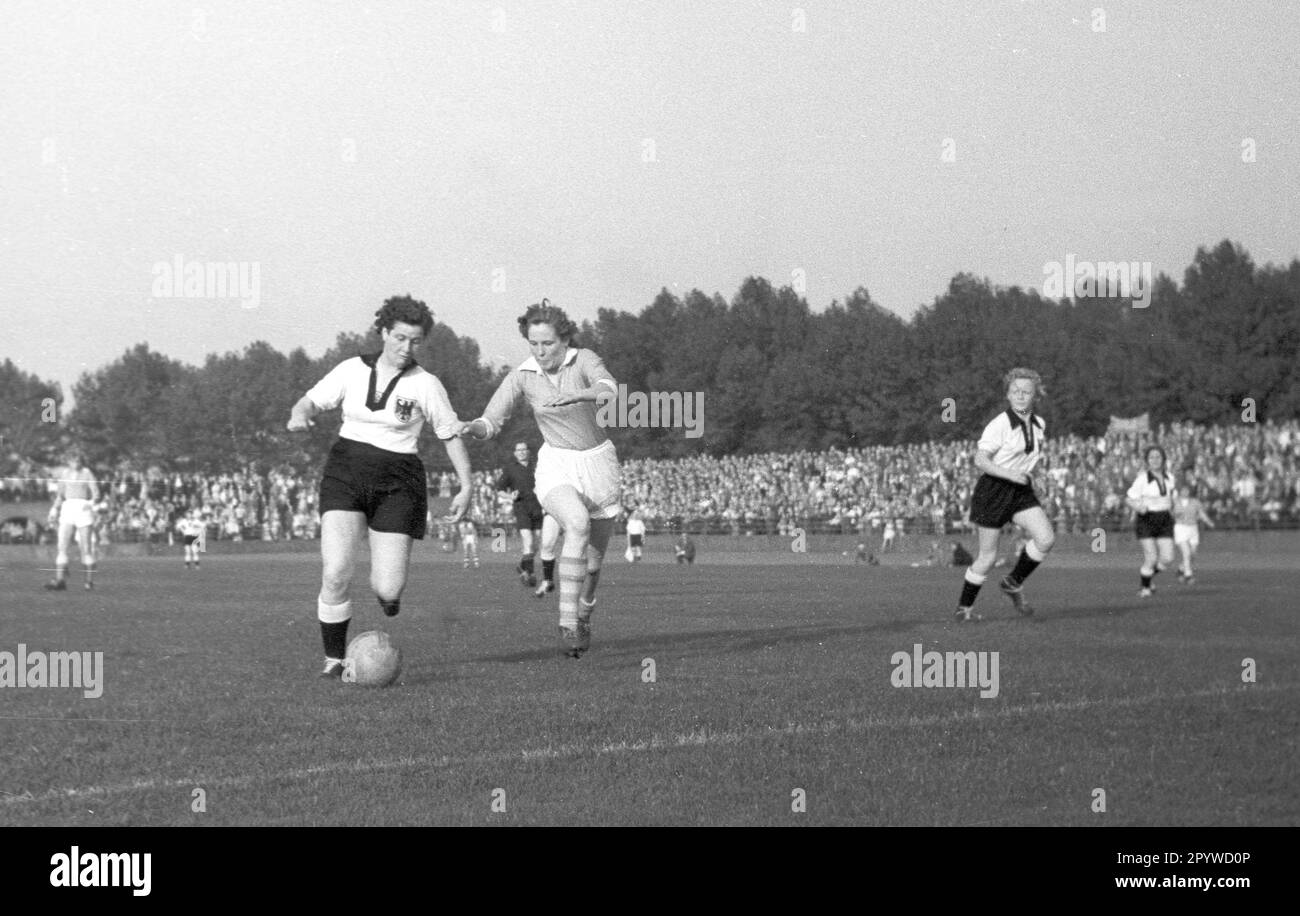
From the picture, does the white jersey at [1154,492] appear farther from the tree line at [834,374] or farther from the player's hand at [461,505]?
the tree line at [834,374]

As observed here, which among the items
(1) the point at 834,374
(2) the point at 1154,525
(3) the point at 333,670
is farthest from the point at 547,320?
(1) the point at 834,374

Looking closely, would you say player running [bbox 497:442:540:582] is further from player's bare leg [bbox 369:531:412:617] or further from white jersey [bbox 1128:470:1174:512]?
player's bare leg [bbox 369:531:412:617]

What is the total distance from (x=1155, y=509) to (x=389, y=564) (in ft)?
46.6

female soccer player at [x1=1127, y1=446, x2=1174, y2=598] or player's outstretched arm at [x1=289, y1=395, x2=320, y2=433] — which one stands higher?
player's outstretched arm at [x1=289, y1=395, x2=320, y2=433]

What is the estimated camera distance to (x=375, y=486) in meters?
10.1

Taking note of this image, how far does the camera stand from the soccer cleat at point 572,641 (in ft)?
38.1

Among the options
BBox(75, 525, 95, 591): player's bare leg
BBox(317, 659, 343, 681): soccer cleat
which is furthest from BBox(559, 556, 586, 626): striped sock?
BBox(75, 525, 95, 591): player's bare leg

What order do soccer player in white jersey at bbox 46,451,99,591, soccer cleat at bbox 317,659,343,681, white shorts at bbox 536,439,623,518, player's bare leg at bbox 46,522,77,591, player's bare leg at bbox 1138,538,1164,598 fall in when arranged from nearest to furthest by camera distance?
soccer cleat at bbox 317,659,343,681
white shorts at bbox 536,439,623,518
player's bare leg at bbox 1138,538,1164,598
soccer player in white jersey at bbox 46,451,99,591
player's bare leg at bbox 46,522,77,591

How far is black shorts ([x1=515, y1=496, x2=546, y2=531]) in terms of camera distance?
22.6m

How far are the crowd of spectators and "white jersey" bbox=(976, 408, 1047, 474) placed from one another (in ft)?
62.6
